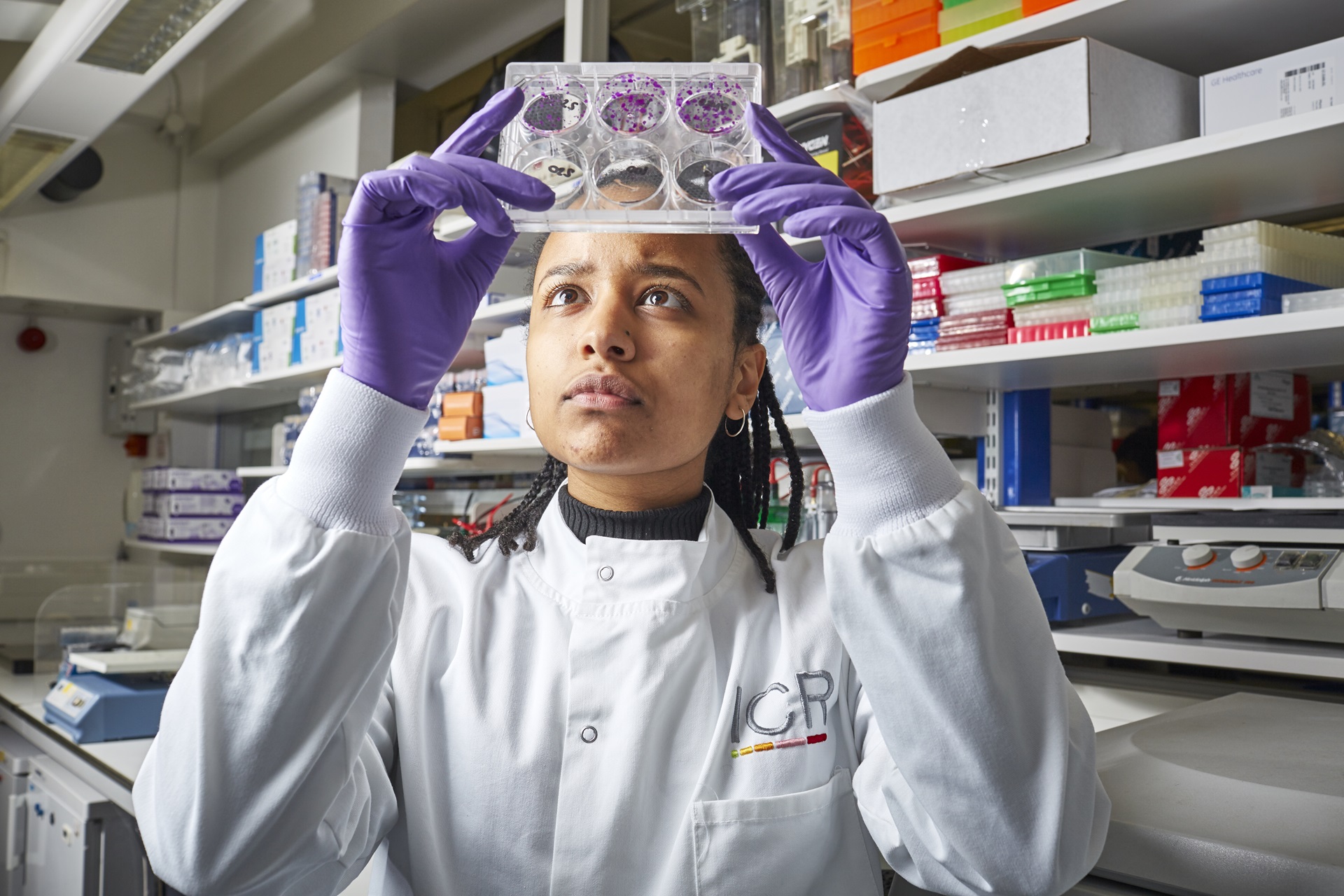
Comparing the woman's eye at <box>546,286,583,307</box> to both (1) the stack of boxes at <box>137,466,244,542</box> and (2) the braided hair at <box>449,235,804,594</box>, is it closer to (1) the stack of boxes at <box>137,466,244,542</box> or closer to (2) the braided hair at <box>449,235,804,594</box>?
(2) the braided hair at <box>449,235,804,594</box>

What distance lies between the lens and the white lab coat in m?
0.90

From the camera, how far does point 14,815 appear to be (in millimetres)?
2678

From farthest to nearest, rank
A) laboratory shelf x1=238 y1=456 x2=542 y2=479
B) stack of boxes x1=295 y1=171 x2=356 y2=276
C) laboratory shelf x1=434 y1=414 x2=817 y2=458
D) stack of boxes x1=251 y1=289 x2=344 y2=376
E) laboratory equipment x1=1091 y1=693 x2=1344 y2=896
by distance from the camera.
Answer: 1. stack of boxes x1=295 y1=171 x2=356 y2=276
2. stack of boxes x1=251 y1=289 x2=344 y2=376
3. laboratory shelf x1=238 y1=456 x2=542 y2=479
4. laboratory shelf x1=434 y1=414 x2=817 y2=458
5. laboratory equipment x1=1091 y1=693 x2=1344 y2=896

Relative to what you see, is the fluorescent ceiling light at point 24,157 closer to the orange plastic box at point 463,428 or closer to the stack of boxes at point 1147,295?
the orange plastic box at point 463,428

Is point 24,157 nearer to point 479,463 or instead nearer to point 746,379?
point 479,463

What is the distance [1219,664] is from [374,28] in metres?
3.02

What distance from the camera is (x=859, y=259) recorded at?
3.26ft

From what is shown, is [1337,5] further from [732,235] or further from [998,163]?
[732,235]

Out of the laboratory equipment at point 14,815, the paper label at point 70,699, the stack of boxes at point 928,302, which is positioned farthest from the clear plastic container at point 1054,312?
the laboratory equipment at point 14,815

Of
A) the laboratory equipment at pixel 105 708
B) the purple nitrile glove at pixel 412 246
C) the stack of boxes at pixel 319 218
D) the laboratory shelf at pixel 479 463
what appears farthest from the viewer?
the stack of boxes at pixel 319 218

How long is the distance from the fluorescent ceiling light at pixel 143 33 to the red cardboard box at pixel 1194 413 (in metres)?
2.37

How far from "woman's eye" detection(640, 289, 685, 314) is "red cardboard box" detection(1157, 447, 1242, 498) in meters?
1.14

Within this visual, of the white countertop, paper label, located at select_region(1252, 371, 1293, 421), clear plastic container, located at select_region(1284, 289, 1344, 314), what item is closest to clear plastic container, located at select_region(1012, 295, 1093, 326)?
clear plastic container, located at select_region(1284, 289, 1344, 314)

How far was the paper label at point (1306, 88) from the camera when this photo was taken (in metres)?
1.46
